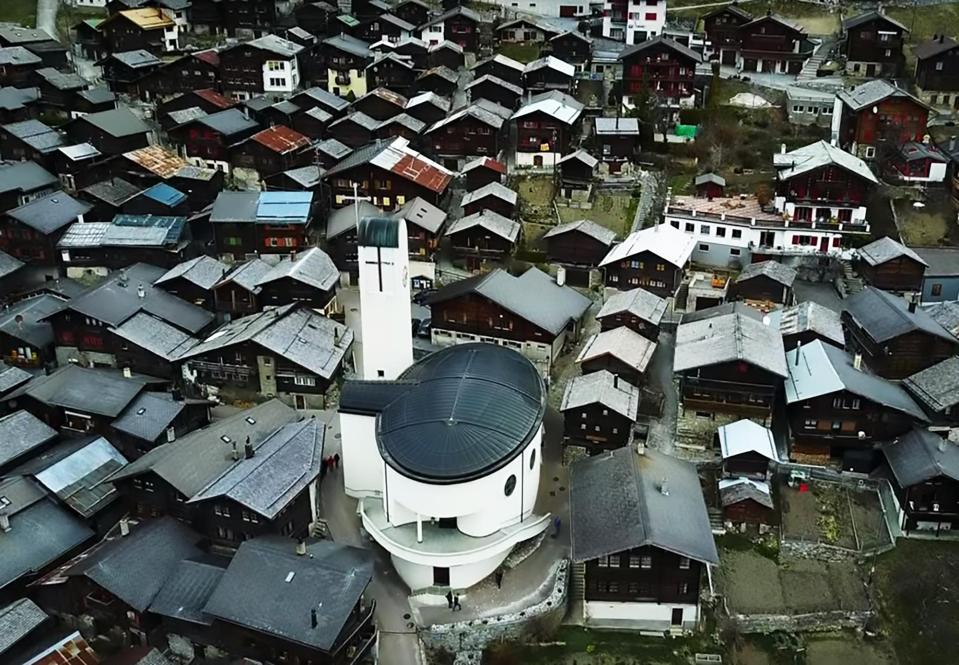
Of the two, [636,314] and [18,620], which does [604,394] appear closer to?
[636,314]

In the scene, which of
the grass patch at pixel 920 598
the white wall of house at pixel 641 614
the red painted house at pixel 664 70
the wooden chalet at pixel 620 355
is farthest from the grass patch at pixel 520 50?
the white wall of house at pixel 641 614

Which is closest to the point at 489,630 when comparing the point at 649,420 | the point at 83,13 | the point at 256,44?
the point at 649,420

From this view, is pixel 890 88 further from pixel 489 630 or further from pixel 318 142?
pixel 489 630

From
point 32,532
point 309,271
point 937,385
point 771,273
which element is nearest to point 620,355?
point 771,273

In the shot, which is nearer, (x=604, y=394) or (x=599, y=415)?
(x=599, y=415)

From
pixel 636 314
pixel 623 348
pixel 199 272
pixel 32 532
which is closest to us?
pixel 32 532

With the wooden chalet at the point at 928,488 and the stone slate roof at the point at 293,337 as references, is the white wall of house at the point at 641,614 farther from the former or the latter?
the stone slate roof at the point at 293,337
